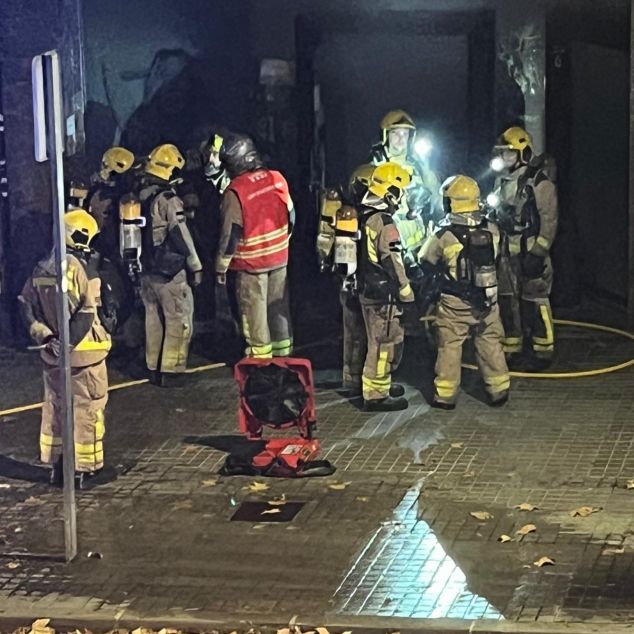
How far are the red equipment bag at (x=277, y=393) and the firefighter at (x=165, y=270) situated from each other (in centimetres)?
255

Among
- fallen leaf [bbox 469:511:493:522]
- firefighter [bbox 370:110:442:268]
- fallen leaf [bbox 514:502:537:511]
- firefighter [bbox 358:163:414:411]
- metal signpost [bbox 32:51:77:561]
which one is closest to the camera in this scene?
metal signpost [bbox 32:51:77:561]

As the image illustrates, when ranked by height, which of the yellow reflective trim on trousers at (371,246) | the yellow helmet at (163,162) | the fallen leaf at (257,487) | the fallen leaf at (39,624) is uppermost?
the yellow helmet at (163,162)

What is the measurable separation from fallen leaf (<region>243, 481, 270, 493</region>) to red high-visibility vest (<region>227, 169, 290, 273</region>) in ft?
9.91

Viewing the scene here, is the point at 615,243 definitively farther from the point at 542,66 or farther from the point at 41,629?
the point at 41,629

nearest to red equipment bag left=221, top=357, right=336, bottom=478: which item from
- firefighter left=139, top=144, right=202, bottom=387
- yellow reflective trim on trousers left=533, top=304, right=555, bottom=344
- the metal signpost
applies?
the metal signpost

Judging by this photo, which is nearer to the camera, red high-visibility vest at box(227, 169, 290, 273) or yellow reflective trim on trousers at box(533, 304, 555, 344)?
red high-visibility vest at box(227, 169, 290, 273)

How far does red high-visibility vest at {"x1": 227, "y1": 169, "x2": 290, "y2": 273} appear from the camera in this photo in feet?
43.2

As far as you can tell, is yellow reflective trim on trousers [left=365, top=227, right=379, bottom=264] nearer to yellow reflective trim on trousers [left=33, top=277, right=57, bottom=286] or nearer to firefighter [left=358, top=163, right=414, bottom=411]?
firefighter [left=358, top=163, right=414, bottom=411]

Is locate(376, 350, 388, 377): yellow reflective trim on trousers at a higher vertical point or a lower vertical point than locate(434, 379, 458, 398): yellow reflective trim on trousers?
higher

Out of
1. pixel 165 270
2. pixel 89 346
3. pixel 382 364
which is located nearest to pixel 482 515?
pixel 382 364

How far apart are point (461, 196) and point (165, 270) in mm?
2810

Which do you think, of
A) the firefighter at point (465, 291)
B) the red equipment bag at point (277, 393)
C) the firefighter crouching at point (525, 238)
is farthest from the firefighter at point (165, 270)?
the firefighter crouching at point (525, 238)

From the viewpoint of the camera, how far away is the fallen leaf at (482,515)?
32.5 ft

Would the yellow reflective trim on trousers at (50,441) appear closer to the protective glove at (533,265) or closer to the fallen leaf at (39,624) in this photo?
the fallen leaf at (39,624)
